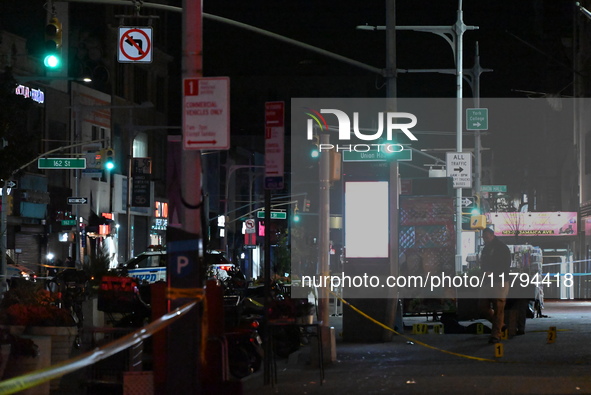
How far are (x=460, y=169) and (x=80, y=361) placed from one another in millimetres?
33614

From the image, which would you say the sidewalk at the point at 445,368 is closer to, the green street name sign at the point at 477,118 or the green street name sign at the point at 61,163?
the green street name sign at the point at 477,118

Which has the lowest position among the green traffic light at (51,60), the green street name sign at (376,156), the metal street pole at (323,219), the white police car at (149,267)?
the white police car at (149,267)

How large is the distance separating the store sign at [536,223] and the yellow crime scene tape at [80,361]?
5220 cm

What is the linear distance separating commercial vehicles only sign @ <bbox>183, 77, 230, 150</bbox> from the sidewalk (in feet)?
11.4

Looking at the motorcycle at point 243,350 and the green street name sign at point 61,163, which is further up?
the green street name sign at point 61,163

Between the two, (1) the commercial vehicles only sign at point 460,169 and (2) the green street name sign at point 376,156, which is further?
(1) the commercial vehicles only sign at point 460,169

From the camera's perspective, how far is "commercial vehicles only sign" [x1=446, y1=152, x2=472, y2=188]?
39.2 meters

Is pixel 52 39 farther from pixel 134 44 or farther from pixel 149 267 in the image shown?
pixel 149 267

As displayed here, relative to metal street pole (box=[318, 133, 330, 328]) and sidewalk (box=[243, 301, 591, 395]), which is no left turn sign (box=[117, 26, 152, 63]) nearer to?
metal street pole (box=[318, 133, 330, 328])

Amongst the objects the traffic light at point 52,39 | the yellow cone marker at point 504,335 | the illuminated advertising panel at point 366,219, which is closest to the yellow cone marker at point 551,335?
the yellow cone marker at point 504,335

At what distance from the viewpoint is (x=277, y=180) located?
13.6m

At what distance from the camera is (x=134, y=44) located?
68.9ft

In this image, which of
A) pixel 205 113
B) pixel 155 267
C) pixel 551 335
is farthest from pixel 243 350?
pixel 155 267

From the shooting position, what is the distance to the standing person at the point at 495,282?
18.0 m
